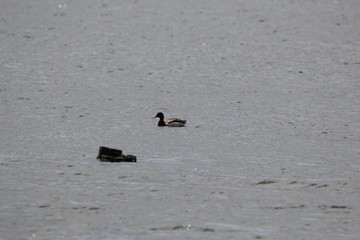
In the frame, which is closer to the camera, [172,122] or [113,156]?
[113,156]

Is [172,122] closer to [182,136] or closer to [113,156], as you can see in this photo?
[182,136]

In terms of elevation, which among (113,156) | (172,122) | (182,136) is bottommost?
(113,156)

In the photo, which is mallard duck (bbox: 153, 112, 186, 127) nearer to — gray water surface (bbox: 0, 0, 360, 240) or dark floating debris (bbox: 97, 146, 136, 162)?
gray water surface (bbox: 0, 0, 360, 240)

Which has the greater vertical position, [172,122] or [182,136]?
[172,122]

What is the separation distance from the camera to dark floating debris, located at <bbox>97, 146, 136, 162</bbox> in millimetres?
19062

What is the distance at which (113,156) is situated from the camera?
62.5ft

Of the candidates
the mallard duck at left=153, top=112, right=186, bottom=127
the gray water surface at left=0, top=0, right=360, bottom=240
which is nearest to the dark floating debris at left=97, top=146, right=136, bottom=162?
the gray water surface at left=0, top=0, right=360, bottom=240

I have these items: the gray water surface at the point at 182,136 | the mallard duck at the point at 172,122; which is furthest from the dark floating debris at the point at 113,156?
the mallard duck at the point at 172,122

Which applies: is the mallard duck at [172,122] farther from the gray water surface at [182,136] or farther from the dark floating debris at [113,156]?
the dark floating debris at [113,156]

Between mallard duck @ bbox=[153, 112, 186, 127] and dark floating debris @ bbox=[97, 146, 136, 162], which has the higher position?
mallard duck @ bbox=[153, 112, 186, 127]

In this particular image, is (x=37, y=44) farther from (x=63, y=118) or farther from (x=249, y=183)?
(x=249, y=183)

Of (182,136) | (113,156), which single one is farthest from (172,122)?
(113,156)

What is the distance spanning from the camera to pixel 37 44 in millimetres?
42281

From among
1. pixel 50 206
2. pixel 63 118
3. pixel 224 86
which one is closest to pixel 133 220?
pixel 50 206
